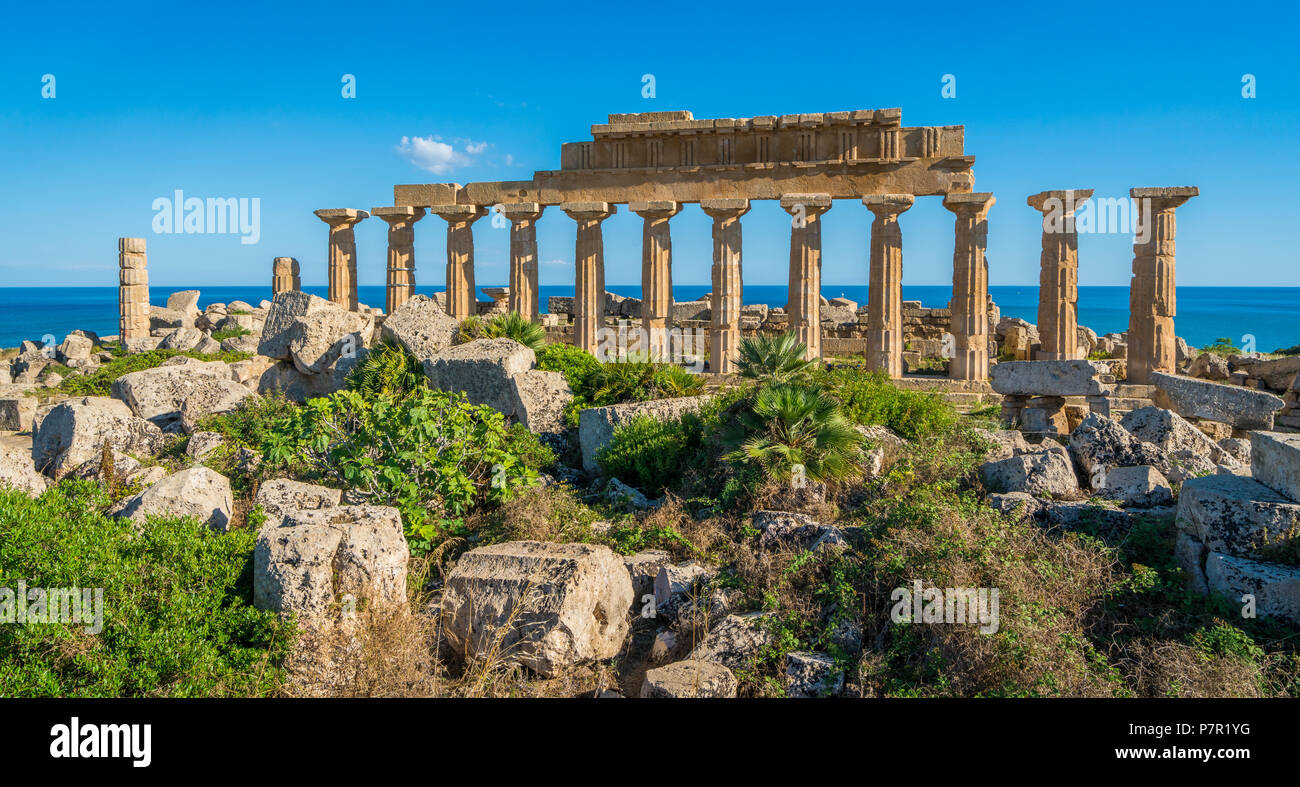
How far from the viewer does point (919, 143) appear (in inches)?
770

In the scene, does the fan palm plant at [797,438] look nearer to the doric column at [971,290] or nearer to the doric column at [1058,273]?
the doric column at [971,290]

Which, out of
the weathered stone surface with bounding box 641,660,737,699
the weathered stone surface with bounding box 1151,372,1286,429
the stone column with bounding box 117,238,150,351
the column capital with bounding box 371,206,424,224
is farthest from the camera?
the stone column with bounding box 117,238,150,351

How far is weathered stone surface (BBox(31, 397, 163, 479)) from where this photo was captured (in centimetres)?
1149

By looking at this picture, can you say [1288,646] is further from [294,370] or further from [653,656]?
[294,370]

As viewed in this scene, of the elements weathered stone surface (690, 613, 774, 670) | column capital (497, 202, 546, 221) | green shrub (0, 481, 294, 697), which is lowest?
weathered stone surface (690, 613, 774, 670)

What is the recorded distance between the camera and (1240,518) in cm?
690

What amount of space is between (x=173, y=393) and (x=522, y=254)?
32.9 feet

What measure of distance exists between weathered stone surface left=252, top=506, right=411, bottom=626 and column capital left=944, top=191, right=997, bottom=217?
15812mm

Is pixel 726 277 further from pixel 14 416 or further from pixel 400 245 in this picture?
pixel 14 416

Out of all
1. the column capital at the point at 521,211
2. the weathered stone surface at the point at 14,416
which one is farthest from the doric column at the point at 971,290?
the weathered stone surface at the point at 14,416

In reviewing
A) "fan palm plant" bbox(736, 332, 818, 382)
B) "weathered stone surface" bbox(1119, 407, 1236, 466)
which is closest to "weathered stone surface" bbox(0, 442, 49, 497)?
"fan palm plant" bbox(736, 332, 818, 382)

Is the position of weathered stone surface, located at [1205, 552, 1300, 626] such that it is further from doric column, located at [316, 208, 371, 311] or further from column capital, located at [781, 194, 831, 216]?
doric column, located at [316, 208, 371, 311]

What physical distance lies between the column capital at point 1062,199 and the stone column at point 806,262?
477cm
